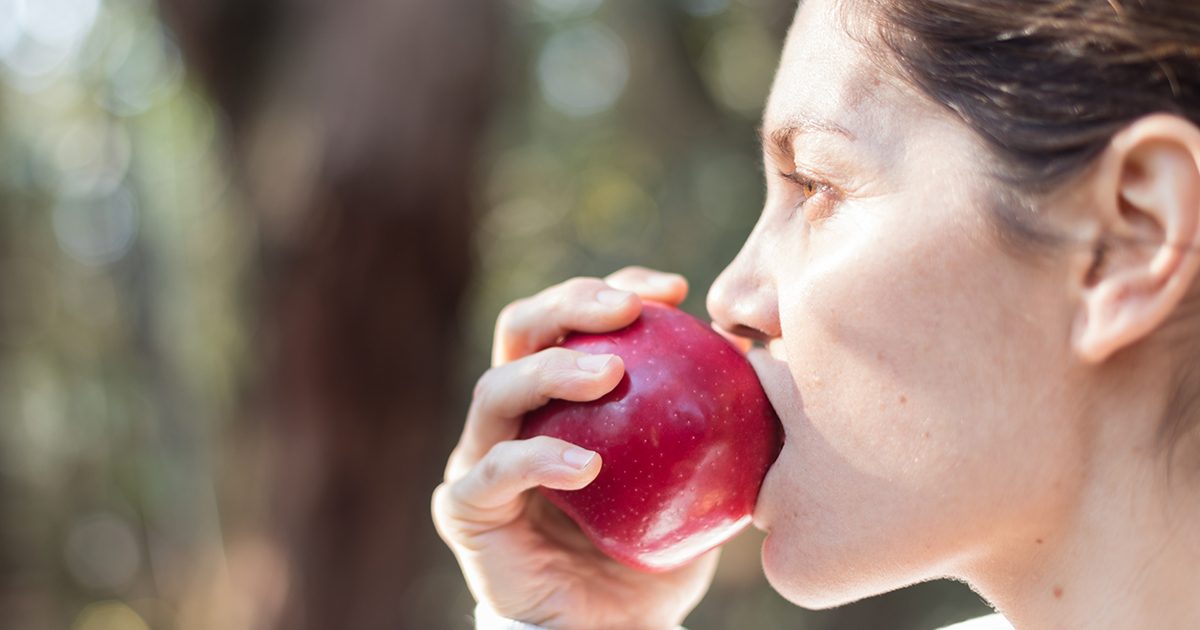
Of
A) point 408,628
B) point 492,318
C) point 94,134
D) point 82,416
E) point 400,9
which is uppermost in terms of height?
point 400,9

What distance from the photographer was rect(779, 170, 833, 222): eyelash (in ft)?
3.68

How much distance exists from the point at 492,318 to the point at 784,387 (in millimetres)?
7841

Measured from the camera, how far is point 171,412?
1002cm

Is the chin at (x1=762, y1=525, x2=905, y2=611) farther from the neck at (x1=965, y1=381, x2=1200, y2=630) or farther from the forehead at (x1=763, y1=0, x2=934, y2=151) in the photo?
the forehead at (x1=763, y1=0, x2=934, y2=151)

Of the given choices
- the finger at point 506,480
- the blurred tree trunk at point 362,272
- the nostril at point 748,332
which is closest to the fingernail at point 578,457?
the finger at point 506,480

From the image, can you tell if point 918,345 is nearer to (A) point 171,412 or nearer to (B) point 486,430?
(B) point 486,430

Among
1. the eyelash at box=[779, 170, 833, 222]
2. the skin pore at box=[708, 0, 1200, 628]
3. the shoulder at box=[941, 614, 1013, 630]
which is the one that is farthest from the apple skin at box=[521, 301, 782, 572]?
the shoulder at box=[941, 614, 1013, 630]

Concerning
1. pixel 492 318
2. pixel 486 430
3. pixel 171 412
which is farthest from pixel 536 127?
pixel 486 430

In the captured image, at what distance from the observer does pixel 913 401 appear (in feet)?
3.42

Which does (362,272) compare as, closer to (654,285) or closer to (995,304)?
(654,285)

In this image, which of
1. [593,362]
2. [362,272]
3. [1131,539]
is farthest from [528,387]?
[362,272]

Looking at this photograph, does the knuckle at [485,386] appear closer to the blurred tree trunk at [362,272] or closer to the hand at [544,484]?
the hand at [544,484]

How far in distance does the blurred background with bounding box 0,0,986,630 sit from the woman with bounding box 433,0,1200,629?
2297 mm

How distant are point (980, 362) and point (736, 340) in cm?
43
